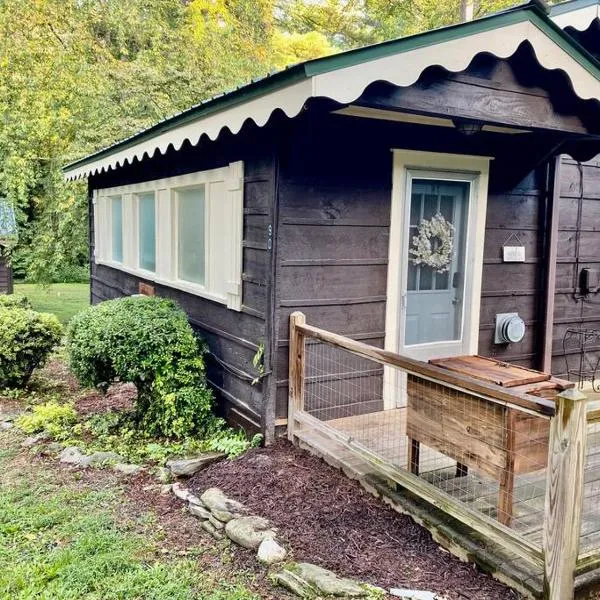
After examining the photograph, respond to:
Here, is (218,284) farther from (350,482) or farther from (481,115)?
(481,115)

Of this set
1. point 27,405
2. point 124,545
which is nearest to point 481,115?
point 124,545

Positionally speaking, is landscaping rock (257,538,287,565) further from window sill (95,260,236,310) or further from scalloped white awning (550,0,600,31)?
scalloped white awning (550,0,600,31)

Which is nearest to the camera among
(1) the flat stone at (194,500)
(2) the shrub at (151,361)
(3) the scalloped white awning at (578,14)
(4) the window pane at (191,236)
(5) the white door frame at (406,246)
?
(1) the flat stone at (194,500)

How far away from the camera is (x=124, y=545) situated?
3.12 meters

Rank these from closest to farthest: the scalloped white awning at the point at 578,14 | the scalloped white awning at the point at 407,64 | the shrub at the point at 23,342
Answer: the scalloped white awning at the point at 407,64 → the scalloped white awning at the point at 578,14 → the shrub at the point at 23,342

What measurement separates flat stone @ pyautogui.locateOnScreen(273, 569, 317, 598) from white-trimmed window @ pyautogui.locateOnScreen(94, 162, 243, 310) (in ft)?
7.69

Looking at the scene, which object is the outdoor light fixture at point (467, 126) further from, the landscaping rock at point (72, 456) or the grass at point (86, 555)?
the landscaping rock at point (72, 456)

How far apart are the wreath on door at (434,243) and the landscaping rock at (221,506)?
7.78 feet

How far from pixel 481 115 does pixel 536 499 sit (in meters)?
2.27

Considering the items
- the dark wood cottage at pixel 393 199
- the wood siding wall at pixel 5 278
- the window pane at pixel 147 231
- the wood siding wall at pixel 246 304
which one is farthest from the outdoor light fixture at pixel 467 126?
the wood siding wall at pixel 5 278

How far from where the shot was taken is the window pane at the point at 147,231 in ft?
22.3

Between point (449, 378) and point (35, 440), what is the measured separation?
3.74 meters

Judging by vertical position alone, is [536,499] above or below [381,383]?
below

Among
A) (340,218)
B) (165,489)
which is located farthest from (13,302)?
(340,218)
